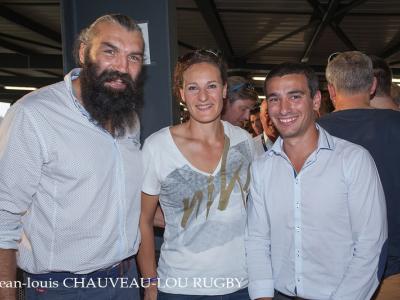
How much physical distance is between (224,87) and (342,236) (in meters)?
0.94

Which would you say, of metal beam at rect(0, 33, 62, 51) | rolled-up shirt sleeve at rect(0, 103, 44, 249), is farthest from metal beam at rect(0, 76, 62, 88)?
rolled-up shirt sleeve at rect(0, 103, 44, 249)

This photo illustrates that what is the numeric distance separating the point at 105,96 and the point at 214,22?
7.11 m

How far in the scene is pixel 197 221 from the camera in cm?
202

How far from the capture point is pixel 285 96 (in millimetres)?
2027

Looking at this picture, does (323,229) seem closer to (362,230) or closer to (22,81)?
(362,230)

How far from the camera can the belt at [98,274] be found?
1.82m

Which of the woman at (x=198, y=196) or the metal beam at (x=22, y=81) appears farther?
the metal beam at (x=22, y=81)

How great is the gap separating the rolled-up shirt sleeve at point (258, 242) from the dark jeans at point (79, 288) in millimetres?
608

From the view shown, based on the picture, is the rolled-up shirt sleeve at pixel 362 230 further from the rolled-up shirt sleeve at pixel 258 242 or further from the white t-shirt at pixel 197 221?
the white t-shirt at pixel 197 221

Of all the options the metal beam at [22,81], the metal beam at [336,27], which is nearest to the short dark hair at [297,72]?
the metal beam at [336,27]

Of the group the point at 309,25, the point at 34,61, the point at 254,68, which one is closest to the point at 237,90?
the point at 309,25

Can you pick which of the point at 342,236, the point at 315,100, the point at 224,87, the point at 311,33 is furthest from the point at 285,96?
the point at 311,33

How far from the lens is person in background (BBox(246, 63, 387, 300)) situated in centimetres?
187

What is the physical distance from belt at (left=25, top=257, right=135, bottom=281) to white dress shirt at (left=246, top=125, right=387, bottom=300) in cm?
60
